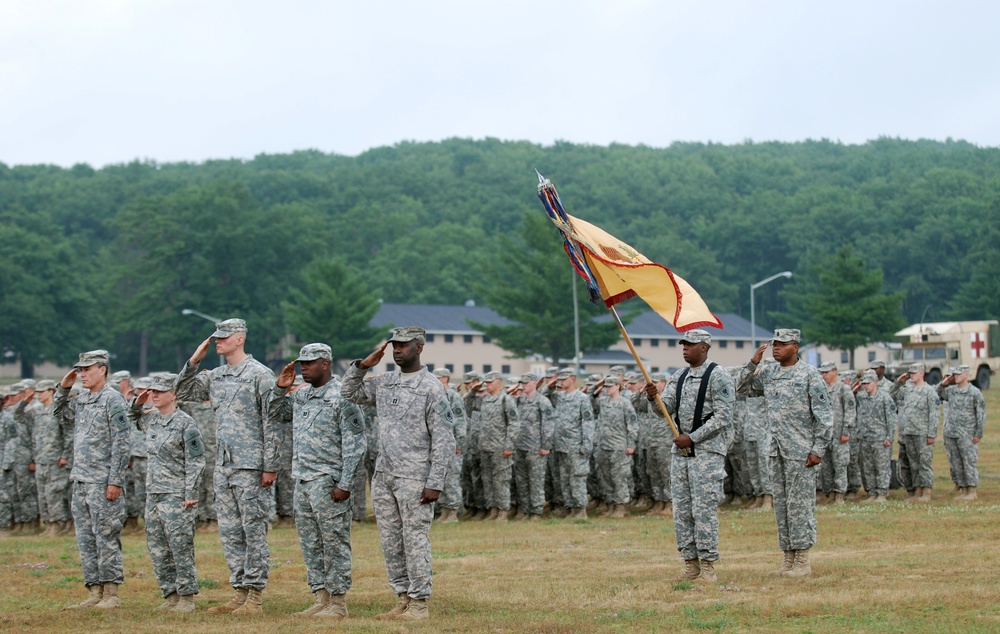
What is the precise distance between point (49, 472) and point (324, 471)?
9887mm

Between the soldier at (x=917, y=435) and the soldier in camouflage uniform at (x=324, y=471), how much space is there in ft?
41.0

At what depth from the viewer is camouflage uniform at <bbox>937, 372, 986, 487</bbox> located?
68.9 ft

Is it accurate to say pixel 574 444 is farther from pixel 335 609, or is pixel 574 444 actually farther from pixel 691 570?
pixel 335 609

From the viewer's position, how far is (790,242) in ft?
387

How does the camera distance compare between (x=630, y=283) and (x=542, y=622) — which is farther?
(x=630, y=283)

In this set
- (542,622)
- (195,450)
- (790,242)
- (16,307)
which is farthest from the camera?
(790,242)

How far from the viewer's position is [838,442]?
2025cm

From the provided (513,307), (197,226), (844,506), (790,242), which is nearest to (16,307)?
(197,226)

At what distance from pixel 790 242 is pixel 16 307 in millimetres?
64080

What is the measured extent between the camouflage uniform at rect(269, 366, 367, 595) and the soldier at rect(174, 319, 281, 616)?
0.31 meters

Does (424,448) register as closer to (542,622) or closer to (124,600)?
(542,622)

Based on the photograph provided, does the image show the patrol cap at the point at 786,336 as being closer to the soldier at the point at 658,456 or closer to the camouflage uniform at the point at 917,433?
the soldier at the point at 658,456

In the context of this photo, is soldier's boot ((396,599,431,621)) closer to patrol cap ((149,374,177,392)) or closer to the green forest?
patrol cap ((149,374,177,392))

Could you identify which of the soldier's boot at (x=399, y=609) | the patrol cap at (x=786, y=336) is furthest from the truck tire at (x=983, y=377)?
the soldier's boot at (x=399, y=609)
